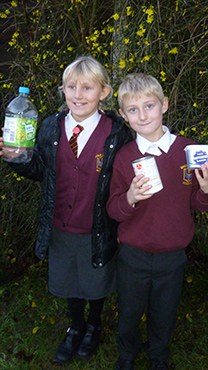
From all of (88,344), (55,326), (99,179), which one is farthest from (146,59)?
(55,326)

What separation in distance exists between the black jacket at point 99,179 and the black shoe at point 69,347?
592 millimetres

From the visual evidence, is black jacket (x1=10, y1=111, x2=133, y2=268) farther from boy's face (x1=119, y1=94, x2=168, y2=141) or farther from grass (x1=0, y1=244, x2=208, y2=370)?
grass (x1=0, y1=244, x2=208, y2=370)

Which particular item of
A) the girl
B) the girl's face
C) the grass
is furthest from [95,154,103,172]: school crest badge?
the grass

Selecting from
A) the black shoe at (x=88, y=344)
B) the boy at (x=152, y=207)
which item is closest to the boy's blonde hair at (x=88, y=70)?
the boy at (x=152, y=207)

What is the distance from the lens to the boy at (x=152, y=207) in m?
1.76

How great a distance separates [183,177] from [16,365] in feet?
5.11

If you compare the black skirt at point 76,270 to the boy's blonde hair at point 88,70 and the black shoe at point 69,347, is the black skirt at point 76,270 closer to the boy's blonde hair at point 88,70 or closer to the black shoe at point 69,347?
the black shoe at point 69,347

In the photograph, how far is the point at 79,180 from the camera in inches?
75.4

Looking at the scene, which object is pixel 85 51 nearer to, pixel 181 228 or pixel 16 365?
pixel 181 228

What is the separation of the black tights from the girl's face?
107 centimetres

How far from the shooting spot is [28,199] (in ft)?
11.0

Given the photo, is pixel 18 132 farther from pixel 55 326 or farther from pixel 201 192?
pixel 55 326

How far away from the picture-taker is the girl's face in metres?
1.83

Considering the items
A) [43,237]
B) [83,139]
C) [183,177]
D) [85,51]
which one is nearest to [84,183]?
[83,139]
